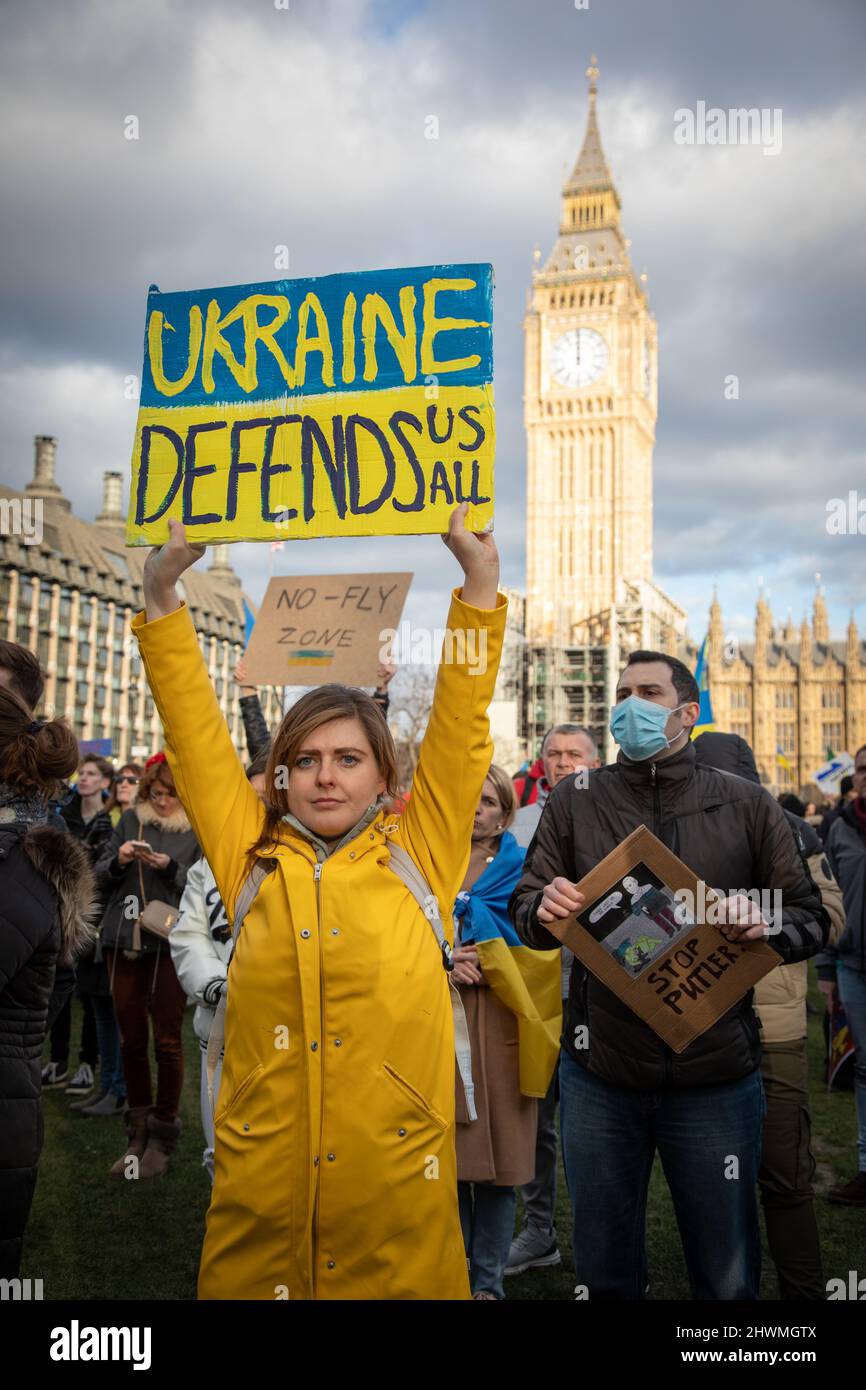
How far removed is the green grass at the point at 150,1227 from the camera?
453 cm

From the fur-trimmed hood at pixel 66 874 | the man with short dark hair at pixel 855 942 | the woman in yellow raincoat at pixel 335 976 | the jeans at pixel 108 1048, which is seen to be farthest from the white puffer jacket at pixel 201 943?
the man with short dark hair at pixel 855 942

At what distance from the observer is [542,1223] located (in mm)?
4957

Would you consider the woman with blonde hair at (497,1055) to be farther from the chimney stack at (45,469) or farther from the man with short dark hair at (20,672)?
the chimney stack at (45,469)

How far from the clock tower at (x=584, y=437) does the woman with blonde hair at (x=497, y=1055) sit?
209 feet

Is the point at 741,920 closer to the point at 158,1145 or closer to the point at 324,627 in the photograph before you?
the point at 324,627

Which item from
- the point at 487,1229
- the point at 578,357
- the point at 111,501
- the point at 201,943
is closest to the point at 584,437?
the point at 578,357

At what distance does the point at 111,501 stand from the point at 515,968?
8105 cm

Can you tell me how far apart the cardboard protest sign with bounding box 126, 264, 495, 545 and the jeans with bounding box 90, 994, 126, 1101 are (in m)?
5.38

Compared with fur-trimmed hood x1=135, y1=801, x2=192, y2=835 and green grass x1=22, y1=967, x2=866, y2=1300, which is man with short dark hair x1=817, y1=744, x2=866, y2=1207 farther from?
fur-trimmed hood x1=135, y1=801, x2=192, y2=835

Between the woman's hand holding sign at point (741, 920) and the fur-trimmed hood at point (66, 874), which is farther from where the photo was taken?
the woman's hand holding sign at point (741, 920)

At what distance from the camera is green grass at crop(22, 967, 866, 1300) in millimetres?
4531
